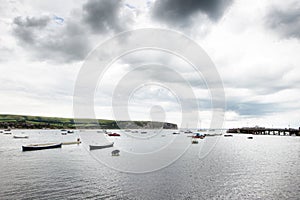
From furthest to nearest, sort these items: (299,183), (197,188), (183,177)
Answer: (183,177), (299,183), (197,188)

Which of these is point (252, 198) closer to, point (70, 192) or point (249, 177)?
point (249, 177)

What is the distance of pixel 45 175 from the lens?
4856 cm

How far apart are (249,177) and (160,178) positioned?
2090 centimetres

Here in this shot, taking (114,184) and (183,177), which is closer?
(114,184)

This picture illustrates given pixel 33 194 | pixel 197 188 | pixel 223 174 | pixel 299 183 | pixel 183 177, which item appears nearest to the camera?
pixel 33 194

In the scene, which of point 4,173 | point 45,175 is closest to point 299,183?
point 45,175

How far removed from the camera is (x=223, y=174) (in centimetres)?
5216

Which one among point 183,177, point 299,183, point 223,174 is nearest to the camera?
point 299,183

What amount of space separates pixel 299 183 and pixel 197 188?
904 inches

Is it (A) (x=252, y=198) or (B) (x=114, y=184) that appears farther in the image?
(B) (x=114, y=184)

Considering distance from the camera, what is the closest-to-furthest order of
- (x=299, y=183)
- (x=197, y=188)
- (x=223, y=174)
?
(x=197, y=188) → (x=299, y=183) → (x=223, y=174)

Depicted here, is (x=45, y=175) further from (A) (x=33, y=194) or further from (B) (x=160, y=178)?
(B) (x=160, y=178)

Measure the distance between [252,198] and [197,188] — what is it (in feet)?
30.2

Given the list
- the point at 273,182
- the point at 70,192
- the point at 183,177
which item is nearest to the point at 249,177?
the point at 273,182
